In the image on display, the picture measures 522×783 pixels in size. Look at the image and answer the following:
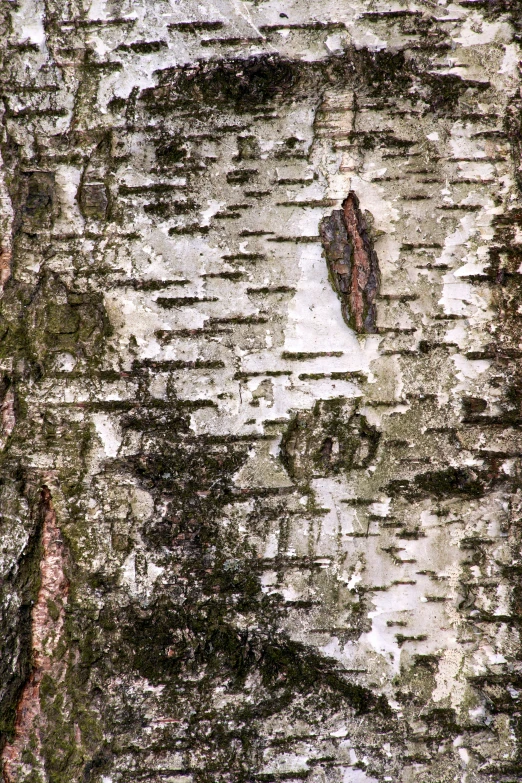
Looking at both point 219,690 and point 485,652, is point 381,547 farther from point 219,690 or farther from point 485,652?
point 219,690

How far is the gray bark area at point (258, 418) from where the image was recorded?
167 cm

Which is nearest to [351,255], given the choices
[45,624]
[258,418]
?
[258,418]

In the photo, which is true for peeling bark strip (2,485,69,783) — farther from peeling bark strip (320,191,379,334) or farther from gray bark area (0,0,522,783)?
peeling bark strip (320,191,379,334)

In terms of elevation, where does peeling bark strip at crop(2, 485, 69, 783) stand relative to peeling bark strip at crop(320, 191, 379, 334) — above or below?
below

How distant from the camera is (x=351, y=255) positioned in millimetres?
1671

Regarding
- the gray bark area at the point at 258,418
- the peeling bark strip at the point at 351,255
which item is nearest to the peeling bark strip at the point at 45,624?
the gray bark area at the point at 258,418

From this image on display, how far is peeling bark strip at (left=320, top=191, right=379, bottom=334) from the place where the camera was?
167 cm

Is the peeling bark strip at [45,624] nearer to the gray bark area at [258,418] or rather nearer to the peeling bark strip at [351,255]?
the gray bark area at [258,418]

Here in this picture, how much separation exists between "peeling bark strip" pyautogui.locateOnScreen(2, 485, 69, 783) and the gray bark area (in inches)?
0.4

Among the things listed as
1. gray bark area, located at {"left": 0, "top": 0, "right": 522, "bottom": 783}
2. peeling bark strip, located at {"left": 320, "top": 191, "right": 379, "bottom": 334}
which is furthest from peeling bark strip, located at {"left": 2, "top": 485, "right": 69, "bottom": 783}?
peeling bark strip, located at {"left": 320, "top": 191, "right": 379, "bottom": 334}

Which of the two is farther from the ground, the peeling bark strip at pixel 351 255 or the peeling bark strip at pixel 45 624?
the peeling bark strip at pixel 351 255

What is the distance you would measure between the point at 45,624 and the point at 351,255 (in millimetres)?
1671

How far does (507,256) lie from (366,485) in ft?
3.03

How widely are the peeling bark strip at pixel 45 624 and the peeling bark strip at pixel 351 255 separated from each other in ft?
4.12
